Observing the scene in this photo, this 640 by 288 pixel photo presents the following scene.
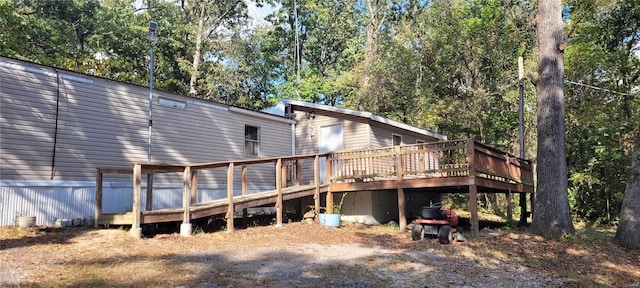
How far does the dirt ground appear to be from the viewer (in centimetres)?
544

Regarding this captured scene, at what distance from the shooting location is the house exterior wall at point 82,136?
882 cm

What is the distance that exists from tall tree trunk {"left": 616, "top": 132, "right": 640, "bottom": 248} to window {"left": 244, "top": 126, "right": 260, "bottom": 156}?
32.6ft

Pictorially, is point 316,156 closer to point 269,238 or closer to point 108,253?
point 269,238

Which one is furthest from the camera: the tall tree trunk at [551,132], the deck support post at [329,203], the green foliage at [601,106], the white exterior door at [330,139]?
the green foliage at [601,106]

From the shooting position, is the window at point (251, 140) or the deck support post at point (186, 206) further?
the window at point (251, 140)

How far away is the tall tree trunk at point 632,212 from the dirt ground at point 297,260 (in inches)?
11.7

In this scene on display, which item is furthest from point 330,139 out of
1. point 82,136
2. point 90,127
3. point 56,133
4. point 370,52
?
point 370,52

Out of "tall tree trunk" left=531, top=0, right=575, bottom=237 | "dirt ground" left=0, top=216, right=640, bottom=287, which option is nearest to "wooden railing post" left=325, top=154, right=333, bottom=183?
"dirt ground" left=0, top=216, right=640, bottom=287

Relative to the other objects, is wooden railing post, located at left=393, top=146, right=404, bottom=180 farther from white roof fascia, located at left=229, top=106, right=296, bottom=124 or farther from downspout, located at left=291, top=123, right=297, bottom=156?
downspout, located at left=291, top=123, right=297, bottom=156

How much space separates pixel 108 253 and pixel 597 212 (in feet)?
61.7

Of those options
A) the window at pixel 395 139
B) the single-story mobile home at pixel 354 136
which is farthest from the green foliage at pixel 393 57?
the single-story mobile home at pixel 354 136

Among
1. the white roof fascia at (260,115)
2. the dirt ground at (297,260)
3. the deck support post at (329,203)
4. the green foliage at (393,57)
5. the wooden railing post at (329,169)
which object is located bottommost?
the dirt ground at (297,260)

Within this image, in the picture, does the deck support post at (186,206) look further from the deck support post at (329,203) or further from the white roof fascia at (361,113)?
the white roof fascia at (361,113)

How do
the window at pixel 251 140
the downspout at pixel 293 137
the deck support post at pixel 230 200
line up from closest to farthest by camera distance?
the deck support post at pixel 230 200 → the window at pixel 251 140 → the downspout at pixel 293 137
